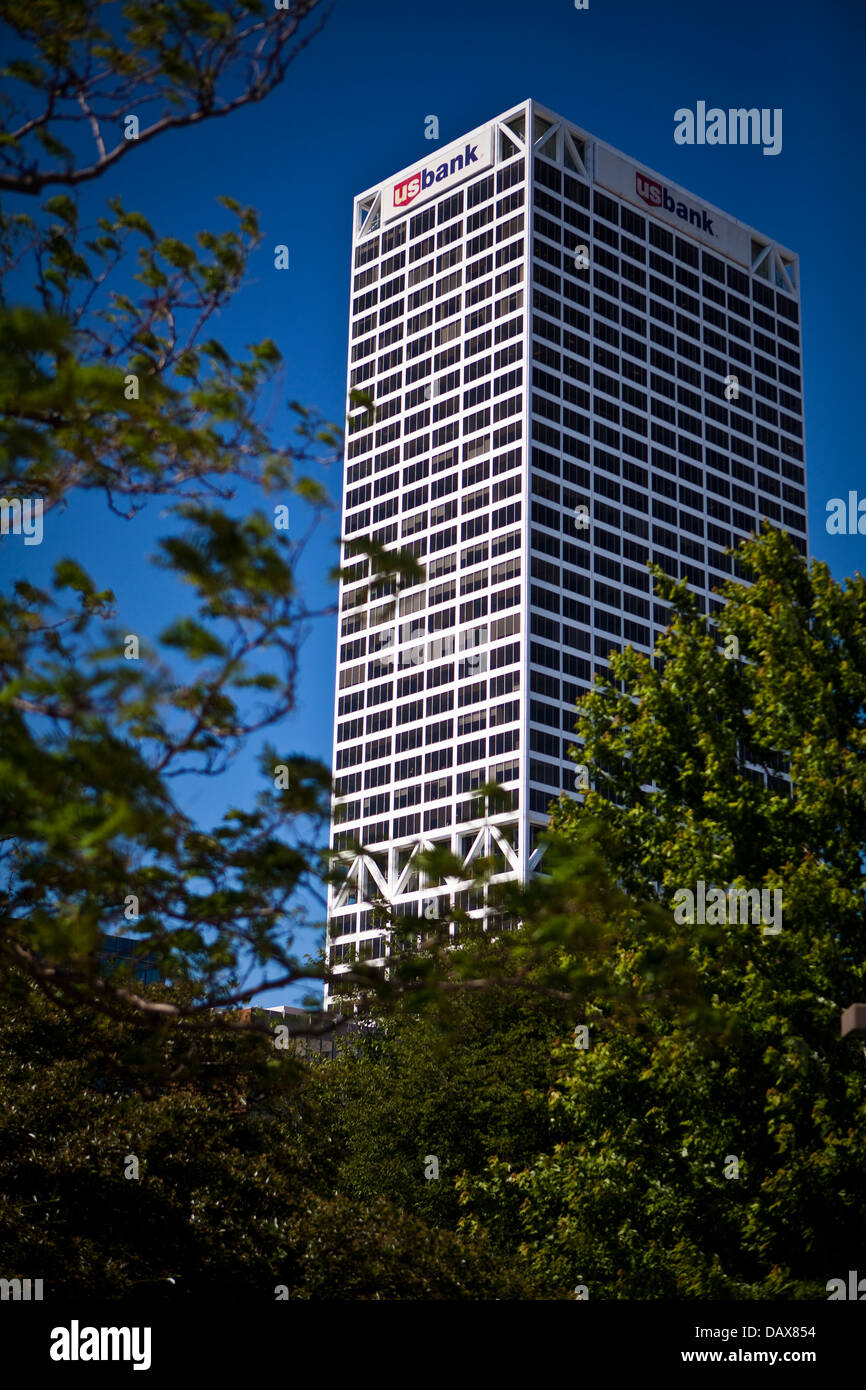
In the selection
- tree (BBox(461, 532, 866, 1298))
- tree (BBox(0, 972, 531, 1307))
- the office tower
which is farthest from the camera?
the office tower

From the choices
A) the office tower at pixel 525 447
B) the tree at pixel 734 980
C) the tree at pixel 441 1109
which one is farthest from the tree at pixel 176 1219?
the office tower at pixel 525 447

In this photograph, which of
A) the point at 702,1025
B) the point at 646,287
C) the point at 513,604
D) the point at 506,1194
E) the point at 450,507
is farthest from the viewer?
the point at 646,287

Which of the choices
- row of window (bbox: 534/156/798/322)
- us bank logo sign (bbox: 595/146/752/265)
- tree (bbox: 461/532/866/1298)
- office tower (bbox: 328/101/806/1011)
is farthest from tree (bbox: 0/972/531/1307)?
us bank logo sign (bbox: 595/146/752/265)

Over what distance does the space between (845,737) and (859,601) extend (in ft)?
7.39

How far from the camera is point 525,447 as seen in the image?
5074 inches

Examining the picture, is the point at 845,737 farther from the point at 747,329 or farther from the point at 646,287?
the point at 747,329

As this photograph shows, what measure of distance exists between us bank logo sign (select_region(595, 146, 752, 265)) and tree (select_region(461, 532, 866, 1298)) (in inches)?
5214

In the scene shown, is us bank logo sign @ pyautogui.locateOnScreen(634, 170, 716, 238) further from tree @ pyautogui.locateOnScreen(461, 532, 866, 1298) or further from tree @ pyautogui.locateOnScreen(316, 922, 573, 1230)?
tree @ pyautogui.locateOnScreen(461, 532, 866, 1298)

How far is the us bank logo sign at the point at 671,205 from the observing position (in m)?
146

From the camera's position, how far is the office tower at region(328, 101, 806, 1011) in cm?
12644

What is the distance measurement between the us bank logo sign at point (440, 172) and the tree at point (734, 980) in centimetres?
12734

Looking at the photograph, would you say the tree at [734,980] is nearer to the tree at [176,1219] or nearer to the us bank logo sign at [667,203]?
the tree at [176,1219]

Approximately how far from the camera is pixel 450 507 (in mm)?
134500
